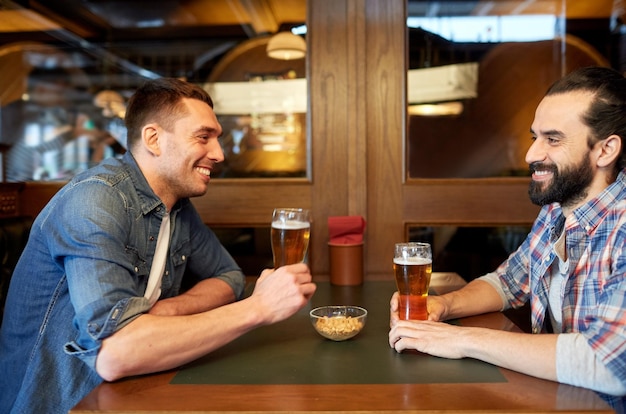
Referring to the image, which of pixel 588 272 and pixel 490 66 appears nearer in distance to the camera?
pixel 588 272

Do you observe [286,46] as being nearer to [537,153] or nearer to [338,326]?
[537,153]

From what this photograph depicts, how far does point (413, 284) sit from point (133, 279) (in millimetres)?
678

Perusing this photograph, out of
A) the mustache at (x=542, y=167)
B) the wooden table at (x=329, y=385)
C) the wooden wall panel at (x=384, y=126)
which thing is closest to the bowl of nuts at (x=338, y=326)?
the wooden table at (x=329, y=385)

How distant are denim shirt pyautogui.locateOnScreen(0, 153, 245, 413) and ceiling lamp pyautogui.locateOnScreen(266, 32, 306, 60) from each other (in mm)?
1185

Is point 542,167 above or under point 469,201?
above

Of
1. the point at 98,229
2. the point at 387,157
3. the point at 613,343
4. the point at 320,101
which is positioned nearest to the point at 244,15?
the point at 320,101

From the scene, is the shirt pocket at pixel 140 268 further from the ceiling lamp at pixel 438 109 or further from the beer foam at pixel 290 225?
the ceiling lamp at pixel 438 109

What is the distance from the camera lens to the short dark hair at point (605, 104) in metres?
1.47

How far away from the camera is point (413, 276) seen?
1421 mm

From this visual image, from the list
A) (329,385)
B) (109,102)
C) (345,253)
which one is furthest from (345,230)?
(109,102)

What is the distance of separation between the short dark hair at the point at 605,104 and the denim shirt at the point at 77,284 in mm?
1164

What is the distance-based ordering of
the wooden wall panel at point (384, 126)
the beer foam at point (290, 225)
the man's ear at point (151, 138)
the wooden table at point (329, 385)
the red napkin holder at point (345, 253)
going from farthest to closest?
the wooden wall panel at point (384, 126) → the red napkin holder at point (345, 253) → the man's ear at point (151, 138) → the beer foam at point (290, 225) → the wooden table at point (329, 385)

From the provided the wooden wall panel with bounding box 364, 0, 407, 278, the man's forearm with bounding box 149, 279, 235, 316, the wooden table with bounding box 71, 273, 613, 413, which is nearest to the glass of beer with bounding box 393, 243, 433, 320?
the wooden table with bounding box 71, 273, 613, 413

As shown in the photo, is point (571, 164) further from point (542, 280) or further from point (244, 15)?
point (244, 15)
